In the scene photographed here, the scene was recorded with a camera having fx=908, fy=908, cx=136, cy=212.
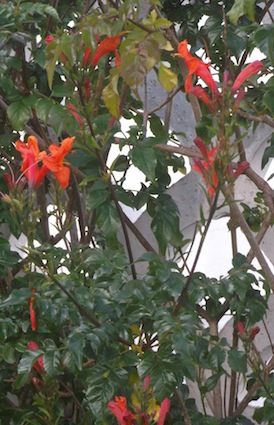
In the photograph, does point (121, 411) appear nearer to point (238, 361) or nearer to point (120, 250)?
point (238, 361)

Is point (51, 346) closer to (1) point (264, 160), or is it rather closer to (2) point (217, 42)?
(1) point (264, 160)

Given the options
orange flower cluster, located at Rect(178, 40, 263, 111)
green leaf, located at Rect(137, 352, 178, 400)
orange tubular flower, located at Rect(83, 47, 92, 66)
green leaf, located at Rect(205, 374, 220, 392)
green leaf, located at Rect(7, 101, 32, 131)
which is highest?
green leaf, located at Rect(7, 101, 32, 131)

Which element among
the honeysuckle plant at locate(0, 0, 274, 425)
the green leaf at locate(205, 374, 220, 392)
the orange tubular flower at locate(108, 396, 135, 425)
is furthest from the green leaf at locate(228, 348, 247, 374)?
the orange tubular flower at locate(108, 396, 135, 425)

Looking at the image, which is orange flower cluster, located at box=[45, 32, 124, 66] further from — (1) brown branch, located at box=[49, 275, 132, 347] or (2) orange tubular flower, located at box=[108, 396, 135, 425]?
(2) orange tubular flower, located at box=[108, 396, 135, 425]

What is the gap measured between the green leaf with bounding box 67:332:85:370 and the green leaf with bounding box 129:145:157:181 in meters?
0.36

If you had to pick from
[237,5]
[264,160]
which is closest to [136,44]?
[237,5]

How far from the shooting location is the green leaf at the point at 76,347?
4.92 ft

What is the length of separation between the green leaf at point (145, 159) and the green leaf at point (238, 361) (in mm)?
366

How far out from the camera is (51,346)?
161 cm

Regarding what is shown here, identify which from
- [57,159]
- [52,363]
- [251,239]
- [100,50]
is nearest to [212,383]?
[251,239]

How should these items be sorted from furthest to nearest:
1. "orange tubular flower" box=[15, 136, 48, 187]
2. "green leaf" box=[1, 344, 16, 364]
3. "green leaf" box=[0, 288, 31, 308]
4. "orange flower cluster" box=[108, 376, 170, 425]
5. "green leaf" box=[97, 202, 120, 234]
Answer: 1. "green leaf" box=[1, 344, 16, 364]
2. "green leaf" box=[97, 202, 120, 234]
3. "green leaf" box=[0, 288, 31, 308]
4. "orange tubular flower" box=[15, 136, 48, 187]
5. "orange flower cluster" box=[108, 376, 170, 425]

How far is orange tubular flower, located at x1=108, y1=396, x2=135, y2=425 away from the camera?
141cm

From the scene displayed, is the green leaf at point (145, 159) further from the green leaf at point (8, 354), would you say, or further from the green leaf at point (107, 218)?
the green leaf at point (8, 354)

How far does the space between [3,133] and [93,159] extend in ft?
1.81
